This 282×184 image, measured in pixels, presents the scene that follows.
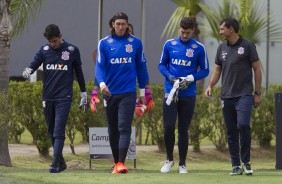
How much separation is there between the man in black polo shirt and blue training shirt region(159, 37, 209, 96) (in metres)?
0.37

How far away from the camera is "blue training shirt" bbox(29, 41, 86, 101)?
12.0 meters

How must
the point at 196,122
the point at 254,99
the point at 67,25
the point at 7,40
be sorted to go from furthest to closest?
the point at 67,25, the point at 196,122, the point at 7,40, the point at 254,99

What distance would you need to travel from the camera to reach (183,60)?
11.9m

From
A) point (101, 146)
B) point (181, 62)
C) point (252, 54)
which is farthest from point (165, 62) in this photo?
point (101, 146)

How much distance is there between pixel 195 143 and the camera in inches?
734

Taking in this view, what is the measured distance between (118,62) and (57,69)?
884 millimetres

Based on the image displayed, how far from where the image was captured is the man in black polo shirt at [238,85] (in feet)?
37.4

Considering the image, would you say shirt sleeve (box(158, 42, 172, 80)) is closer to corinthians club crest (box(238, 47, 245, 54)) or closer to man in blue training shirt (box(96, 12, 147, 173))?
man in blue training shirt (box(96, 12, 147, 173))

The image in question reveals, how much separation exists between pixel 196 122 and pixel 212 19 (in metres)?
9.07

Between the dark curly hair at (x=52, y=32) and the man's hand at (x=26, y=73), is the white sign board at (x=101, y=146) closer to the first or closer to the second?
the man's hand at (x=26, y=73)

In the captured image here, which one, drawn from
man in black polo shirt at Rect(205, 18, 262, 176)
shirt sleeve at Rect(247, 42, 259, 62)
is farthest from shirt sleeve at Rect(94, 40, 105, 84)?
shirt sleeve at Rect(247, 42, 259, 62)

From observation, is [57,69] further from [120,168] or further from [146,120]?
[146,120]

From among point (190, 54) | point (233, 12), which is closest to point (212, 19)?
point (233, 12)

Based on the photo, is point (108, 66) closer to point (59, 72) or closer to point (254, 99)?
point (59, 72)
